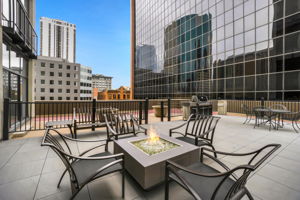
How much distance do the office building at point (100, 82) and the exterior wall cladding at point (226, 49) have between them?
89.6 metres

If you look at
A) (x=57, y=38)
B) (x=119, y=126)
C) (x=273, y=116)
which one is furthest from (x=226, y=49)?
(x=57, y=38)

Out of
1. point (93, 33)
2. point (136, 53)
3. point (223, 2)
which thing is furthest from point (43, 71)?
point (223, 2)

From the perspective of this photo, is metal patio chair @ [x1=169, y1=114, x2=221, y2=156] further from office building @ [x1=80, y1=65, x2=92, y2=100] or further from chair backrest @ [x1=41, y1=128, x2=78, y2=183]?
office building @ [x1=80, y1=65, x2=92, y2=100]

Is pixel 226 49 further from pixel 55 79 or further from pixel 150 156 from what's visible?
pixel 55 79

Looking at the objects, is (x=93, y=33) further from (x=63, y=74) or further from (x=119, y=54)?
(x=119, y=54)

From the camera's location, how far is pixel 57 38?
80.9 metres

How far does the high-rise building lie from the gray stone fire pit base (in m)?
98.1

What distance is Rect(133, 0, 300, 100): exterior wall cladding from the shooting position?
978cm

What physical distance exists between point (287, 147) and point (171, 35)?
63.9 feet

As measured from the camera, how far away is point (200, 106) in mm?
7258

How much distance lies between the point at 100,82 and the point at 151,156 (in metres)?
111

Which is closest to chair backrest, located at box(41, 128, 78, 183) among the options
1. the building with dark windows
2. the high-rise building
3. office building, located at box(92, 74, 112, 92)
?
the building with dark windows

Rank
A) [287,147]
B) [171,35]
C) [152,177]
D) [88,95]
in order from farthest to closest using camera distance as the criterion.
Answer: [88,95]
[171,35]
[287,147]
[152,177]

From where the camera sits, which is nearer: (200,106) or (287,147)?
(287,147)
